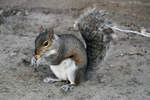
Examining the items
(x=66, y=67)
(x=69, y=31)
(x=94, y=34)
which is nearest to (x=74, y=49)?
(x=66, y=67)

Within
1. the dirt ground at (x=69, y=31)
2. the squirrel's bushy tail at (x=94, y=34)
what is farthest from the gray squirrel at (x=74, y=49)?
the dirt ground at (x=69, y=31)

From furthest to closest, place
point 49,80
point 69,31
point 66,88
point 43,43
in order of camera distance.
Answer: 1. point 69,31
2. point 49,80
3. point 66,88
4. point 43,43

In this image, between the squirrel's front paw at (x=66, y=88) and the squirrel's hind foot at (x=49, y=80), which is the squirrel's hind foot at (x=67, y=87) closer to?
the squirrel's front paw at (x=66, y=88)

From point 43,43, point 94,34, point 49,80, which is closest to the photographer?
point 43,43

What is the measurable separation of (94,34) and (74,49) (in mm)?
413

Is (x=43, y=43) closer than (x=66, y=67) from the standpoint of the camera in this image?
Yes

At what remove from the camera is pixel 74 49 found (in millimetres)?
2932

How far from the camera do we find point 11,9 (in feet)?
A: 15.3

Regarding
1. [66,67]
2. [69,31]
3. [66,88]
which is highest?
[69,31]

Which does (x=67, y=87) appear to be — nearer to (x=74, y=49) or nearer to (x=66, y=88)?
(x=66, y=88)

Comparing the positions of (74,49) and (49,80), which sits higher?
(74,49)

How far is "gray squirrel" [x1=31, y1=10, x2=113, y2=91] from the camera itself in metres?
2.69

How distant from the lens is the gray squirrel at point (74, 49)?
106 inches

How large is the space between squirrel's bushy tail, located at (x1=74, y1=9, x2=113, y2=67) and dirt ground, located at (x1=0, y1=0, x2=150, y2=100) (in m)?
0.13
